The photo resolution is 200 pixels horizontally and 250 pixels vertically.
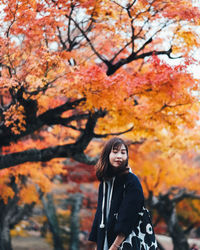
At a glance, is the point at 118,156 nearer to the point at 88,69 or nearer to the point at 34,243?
the point at 88,69

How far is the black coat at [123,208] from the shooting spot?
8.46 feet

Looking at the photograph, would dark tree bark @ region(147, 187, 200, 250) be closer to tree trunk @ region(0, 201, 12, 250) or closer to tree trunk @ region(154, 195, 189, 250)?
tree trunk @ region(154, 195, 189, 250)

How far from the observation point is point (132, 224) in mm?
2590

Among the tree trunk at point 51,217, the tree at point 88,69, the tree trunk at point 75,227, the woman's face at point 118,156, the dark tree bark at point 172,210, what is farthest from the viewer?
the dark tree bark at point 172,210

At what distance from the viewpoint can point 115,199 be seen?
2.75m

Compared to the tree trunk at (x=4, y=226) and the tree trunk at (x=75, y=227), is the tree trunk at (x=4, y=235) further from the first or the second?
the tree trunk at (x=75, y=227)

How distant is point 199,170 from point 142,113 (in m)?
A: 11.9

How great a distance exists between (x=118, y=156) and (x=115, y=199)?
0.39m

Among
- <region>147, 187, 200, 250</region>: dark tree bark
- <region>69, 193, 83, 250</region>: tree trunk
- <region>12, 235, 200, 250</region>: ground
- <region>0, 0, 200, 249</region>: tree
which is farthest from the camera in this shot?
<region>12, 235, 200, 250</region>: ground

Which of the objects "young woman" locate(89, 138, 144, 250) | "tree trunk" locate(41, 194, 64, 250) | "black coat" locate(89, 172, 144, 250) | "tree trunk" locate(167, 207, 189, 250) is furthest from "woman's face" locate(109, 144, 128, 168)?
"tree trunk" locate(167, 207, 189, 250)

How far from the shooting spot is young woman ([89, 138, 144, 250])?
2.60 m

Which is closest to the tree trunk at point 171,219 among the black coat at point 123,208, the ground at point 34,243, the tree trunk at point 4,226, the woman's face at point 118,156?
the ground at point 34,243

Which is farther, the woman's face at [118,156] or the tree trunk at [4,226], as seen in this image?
the tree trunk at [4,226]

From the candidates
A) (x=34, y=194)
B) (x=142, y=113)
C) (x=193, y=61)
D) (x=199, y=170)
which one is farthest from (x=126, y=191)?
(x=199, y=170)
